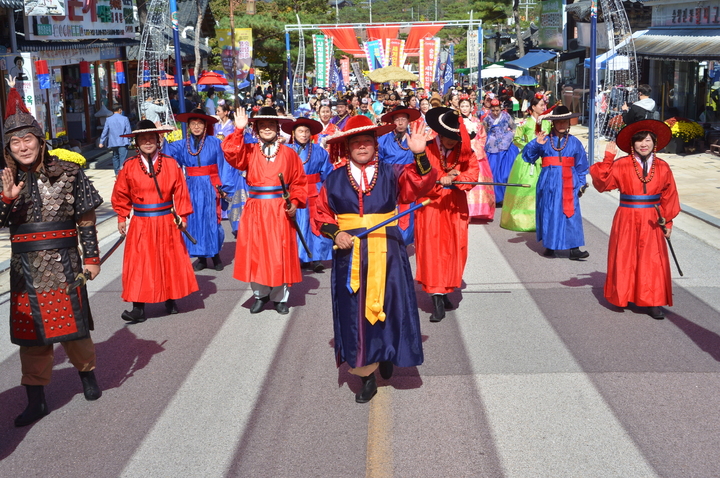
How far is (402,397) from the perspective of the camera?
214 inches

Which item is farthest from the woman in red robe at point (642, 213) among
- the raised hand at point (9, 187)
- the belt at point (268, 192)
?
the raised hand at point (9, 187)

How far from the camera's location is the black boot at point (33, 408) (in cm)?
512

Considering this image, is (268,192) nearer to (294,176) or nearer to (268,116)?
(294,176)

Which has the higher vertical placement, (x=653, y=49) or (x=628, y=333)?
(x=653, y=49)

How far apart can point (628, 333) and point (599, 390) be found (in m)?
1.42

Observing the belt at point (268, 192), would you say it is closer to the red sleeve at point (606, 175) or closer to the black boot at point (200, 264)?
the black boot at point (200, 264)

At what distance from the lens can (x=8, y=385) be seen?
5.87 meters

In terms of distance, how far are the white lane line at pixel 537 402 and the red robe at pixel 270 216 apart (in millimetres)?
1635

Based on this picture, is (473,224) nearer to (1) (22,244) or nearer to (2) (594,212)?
(2) (594,212)

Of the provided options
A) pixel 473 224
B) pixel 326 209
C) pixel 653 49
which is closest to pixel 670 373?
pixel 326 209

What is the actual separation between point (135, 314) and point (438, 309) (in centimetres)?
263

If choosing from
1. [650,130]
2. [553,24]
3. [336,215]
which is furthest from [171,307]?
[553,24]

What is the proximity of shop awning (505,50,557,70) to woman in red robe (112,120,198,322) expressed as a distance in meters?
26.8

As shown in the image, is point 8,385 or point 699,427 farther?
point 8,385
